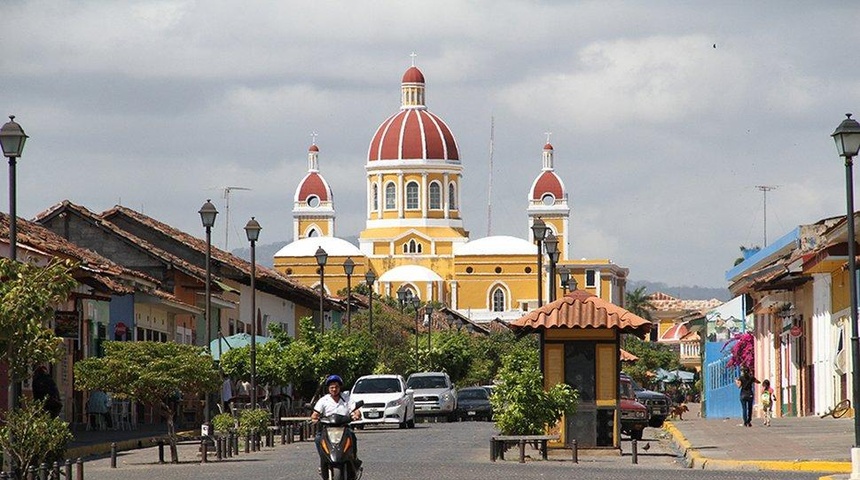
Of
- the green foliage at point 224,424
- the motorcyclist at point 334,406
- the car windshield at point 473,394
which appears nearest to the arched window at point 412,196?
the car windshield at point 473,394

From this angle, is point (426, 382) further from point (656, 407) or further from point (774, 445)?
point (774, 445)

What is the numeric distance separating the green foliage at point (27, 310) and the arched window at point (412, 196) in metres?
164

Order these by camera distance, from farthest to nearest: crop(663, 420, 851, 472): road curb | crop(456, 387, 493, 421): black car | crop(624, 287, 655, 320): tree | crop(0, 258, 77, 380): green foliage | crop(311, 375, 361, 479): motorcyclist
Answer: crop(624, 287, 655, 320): tree → crop(456, 387, 493, 421): black car → crop(663, 420, 851, 472): road curb → crop(311, 375, 361, 479): motorcyclist → crop(0, 258, 77, 380): green foliage

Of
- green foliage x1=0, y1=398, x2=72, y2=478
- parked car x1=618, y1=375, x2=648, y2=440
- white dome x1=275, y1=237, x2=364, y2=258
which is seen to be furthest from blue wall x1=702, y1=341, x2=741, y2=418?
white dome x1=275, y1=237, x2=364, y2=258

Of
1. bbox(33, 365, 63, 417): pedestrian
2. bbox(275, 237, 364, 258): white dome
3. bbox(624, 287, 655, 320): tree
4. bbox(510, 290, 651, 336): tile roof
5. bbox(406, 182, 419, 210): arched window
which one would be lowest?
bbox(33, 365, 63, 417): pedestrian

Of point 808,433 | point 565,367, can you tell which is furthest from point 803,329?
point 565,367

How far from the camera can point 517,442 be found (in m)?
28.0

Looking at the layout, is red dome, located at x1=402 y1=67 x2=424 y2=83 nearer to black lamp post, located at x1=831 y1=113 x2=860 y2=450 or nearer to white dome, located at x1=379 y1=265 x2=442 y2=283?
white dome, located at x1=379 y1=265 x2=442 y2=283

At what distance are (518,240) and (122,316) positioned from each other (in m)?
139

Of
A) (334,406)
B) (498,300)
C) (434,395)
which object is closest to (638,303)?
(498,300)

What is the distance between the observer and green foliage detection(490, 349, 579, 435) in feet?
92.3

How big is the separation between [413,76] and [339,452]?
170 meters

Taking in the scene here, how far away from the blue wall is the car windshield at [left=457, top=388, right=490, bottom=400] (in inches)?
281

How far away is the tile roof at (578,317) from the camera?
28.2m
